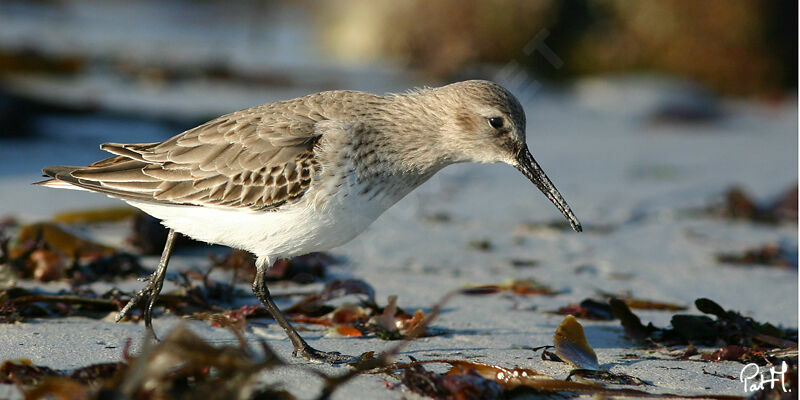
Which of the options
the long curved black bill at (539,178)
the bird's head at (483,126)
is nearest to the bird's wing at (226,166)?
the bird's head at (483,126)

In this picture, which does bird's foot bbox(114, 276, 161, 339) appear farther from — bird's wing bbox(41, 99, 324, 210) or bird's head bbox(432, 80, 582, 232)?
bird's head bbox(432, 80, 582, 232)

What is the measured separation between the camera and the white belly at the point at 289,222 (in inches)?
165

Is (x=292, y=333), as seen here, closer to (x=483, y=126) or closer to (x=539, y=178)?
(x=483, y=126)

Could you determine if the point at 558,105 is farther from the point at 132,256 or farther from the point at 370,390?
the point at 370,390

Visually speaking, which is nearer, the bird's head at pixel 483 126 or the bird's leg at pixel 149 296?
the bird's leg at pixel 149 296

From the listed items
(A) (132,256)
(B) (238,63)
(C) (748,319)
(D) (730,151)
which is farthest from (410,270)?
(B) (238,63)

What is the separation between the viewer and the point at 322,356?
4043mm

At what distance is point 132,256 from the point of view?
17.9 ft

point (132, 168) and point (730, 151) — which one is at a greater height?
point (730, 151)

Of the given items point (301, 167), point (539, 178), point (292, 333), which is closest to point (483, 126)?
point (539, 178)

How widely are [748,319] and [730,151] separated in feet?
22.9
